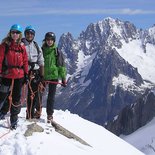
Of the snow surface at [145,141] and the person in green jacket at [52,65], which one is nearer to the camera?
the person in green jacket at [52,65]

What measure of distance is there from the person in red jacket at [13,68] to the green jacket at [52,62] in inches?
72.8

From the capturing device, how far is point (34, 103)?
17609 millimetres

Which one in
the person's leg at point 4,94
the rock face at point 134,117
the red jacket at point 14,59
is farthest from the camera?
the rock face at point 134,117

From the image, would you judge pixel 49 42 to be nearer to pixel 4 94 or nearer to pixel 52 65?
pixel 52 65

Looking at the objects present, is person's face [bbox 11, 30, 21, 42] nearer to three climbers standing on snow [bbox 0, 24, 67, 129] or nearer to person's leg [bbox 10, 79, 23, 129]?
three climbers standing on snow [bbox 0, 24, 67, 129]

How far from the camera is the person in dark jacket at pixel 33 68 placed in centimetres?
1638

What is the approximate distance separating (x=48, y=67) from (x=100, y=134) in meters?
4.34

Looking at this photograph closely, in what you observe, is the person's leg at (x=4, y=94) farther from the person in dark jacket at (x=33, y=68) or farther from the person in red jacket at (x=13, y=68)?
the person in dark jacket at (x=33, y=68)

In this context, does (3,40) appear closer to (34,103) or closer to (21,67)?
(21,67)

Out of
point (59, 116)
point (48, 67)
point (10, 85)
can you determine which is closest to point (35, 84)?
point (48, 67)

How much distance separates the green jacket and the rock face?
14456 centimetres

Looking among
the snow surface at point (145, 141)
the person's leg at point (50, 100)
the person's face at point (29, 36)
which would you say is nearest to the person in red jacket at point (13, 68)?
the person's face at point (29, 36)

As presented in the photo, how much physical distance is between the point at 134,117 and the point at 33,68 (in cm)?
15583

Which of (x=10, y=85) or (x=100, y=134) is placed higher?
(x=10, y=85)
